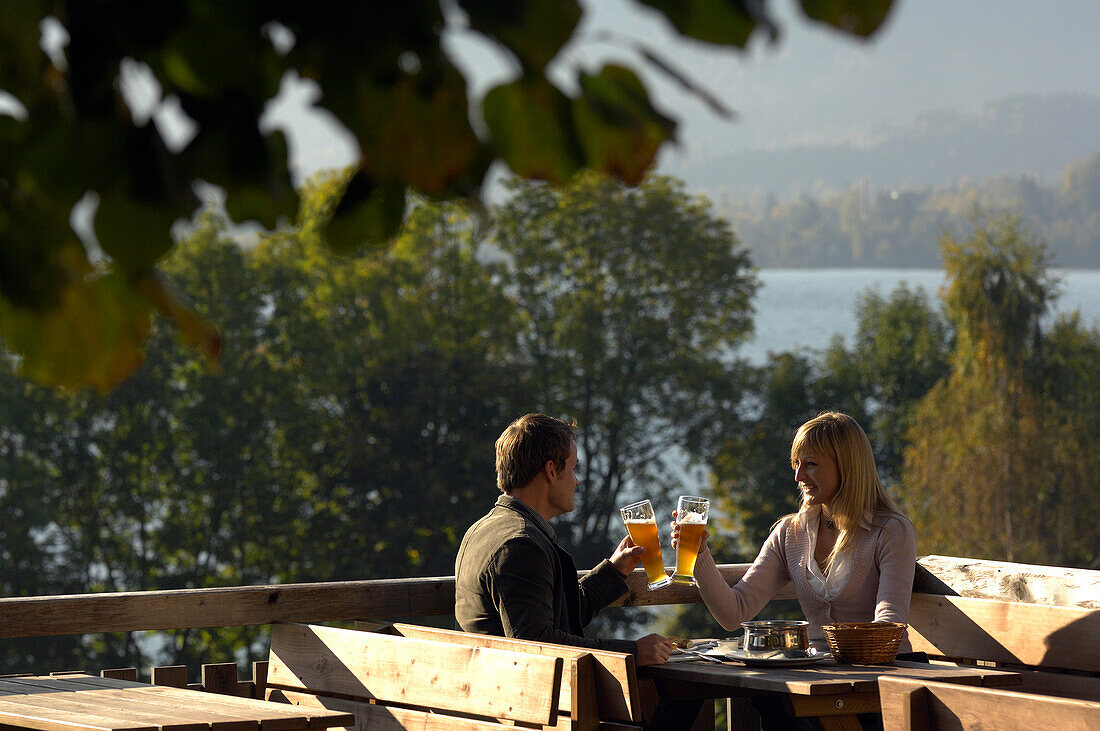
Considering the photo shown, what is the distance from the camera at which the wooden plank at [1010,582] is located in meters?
3.69

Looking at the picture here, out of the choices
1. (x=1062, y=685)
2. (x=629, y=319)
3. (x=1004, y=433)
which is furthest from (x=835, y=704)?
(x=1004, y=433)

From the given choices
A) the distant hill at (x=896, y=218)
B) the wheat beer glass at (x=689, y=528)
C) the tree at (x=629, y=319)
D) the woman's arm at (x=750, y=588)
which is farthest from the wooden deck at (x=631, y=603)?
the distant hill at (x=896, y=218)

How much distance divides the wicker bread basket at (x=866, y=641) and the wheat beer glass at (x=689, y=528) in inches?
16.0

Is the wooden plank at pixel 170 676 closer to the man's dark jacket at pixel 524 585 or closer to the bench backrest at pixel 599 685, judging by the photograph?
the man's dark jacket at pixel 524 585

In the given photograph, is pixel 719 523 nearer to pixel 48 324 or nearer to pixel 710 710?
pixel 710 710

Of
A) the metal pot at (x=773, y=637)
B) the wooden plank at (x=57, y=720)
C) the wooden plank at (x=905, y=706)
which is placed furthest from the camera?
the metal pot at (x=773, y=637)

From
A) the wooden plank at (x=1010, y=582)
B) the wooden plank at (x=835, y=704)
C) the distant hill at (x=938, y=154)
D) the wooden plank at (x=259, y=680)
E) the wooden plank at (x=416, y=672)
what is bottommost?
the wooden plank at (x=259, y=680)

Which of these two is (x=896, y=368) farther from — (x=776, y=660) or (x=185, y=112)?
(x=185, y=112)

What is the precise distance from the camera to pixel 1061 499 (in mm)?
34000

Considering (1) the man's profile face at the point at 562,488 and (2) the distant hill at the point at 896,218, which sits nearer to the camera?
(1) the man's profile face at the point at 562,488

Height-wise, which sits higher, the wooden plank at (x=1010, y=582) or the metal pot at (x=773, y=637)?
the wooden plank at (x=1010, y=582)

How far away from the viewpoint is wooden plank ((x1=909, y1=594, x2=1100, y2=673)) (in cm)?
340

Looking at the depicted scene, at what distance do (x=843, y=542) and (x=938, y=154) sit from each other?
6274 centimetres

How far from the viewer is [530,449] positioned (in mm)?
3484
